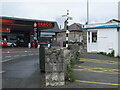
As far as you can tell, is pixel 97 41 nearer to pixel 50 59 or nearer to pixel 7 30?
pixel 50 59

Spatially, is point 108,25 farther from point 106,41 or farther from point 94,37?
point 94,37

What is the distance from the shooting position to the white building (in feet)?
49.3

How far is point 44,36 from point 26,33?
412cm

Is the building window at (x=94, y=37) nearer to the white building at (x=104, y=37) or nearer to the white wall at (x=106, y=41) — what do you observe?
the white building at (x=104, y=37)

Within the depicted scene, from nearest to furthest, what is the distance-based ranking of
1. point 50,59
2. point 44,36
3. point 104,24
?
point 50,59
point 104,24
point 44,36

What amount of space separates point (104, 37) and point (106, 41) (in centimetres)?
53

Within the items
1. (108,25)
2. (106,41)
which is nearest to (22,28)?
(106,41)

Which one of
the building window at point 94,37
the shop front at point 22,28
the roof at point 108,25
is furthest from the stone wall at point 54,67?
the shop front at point 22,28

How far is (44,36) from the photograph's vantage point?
1230 inches

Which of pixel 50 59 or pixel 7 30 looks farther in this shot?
pixel 7 30

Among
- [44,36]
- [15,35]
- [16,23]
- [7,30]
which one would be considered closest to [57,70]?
[16,23]

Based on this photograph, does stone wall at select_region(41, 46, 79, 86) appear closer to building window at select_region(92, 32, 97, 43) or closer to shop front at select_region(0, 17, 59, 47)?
building window at select_region(92, 32, 97, 43)

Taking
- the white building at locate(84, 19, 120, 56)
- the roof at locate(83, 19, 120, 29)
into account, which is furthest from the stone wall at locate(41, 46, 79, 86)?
the roof at locate(83, 19, 120, 29)

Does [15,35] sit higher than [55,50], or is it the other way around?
[15,35]
